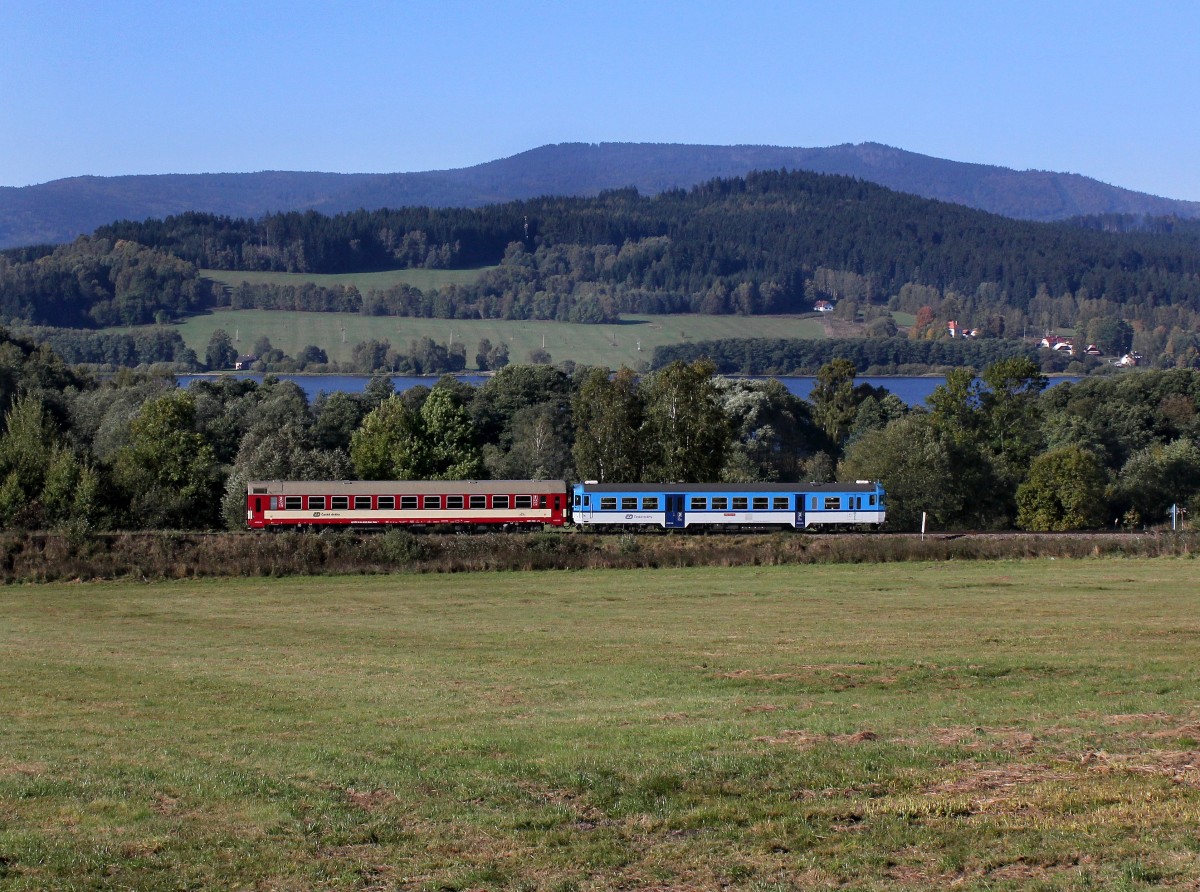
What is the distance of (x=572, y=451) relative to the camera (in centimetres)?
7312

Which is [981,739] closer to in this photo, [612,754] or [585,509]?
[612,754]

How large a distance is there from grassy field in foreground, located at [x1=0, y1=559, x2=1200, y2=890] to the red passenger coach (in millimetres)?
23131

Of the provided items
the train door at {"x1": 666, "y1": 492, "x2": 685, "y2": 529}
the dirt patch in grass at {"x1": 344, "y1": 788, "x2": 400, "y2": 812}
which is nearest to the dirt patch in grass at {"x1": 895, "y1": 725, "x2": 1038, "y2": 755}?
the dirt patch in grass at {"x1": 344, "y1": 788, "x2": 400, "y2": 812}

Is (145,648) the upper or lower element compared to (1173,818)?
lower

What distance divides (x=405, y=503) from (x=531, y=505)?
18.8 ft

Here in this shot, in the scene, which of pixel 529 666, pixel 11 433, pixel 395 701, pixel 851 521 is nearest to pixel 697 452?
pixel 851 521

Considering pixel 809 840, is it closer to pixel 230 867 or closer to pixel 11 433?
pixel 230 867

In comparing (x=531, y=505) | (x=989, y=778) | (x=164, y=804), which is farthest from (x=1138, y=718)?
(x=531, y=505)

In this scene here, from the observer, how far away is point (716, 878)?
1088cm

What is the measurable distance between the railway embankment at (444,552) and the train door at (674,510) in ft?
12.8

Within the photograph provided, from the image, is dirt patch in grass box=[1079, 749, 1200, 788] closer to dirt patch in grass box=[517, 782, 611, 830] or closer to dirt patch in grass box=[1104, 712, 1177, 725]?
dirt patch in grass box=[1104, 712, 1177, 725]

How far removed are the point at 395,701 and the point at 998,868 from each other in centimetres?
1170

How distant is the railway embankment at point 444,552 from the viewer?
4772 cm

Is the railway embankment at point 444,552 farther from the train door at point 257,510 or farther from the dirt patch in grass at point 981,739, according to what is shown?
the dirt patch in grass at point 981,739
